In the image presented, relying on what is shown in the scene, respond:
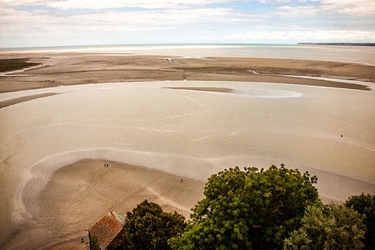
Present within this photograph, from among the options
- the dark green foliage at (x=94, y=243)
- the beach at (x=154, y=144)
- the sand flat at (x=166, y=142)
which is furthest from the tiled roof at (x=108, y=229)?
the sand flat at (x=166, y=142)

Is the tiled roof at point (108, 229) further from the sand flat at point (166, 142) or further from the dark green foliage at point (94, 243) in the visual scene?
the sand flat at point (166, 142)

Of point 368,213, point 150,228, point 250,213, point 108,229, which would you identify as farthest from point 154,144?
point 368,213

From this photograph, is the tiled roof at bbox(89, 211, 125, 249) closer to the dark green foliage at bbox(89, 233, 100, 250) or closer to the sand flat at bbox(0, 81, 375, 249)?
the dark green foliage at bbox(89, 233, 100, 250)

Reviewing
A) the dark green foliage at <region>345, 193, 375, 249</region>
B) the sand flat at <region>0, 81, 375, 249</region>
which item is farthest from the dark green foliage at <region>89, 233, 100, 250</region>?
the dark green foliage at <region>345, 193, 375, 249</region>

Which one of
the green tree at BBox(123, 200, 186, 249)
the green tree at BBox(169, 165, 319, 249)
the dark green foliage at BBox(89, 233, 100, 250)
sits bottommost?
the dark green foliage at BBox(89, 233, 100, 250)

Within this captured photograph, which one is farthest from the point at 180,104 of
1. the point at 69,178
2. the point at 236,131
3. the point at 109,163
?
the point at 69,178
